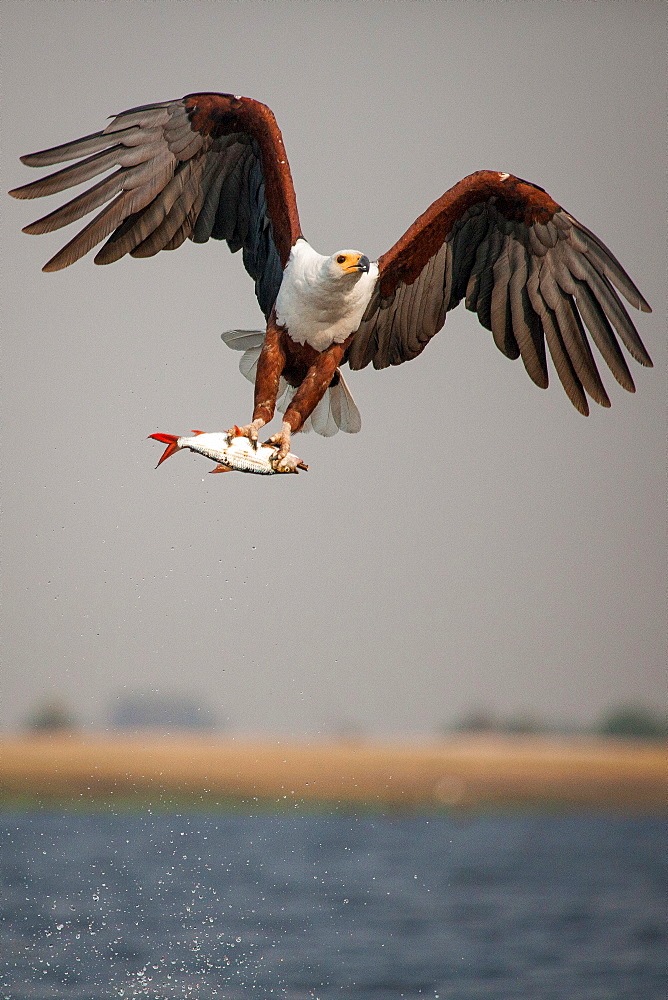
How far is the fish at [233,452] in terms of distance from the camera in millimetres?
5402

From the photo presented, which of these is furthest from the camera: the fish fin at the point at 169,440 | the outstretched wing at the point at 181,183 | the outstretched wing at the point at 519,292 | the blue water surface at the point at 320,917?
the blue water surface at the point at 320,917

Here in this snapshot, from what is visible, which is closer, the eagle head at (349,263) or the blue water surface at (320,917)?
the eagle head at (349,263)

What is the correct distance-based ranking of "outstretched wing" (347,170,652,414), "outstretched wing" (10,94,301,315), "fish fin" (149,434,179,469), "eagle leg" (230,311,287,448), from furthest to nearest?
1. "outstretched wing" (347,170,652,414)
2. "outstretched wing" (10,94,301,315)
3. "eagle leg" (230,311,287,448)
4. "fish fin" (149,434,179,469)

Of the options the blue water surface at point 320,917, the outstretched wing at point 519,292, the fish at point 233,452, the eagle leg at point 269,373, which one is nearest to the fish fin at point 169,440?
the fish at point 233,452

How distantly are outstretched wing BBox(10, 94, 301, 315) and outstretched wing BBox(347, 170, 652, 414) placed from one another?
2.41 ft

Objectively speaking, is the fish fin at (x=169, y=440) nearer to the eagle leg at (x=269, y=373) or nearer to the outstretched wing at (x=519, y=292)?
the eagle leg at (x=269, y=373)

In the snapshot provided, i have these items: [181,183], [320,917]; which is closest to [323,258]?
[181,183]

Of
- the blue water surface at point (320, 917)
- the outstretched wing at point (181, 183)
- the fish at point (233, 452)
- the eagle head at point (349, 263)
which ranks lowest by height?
the blue water surface at point (320, 917)

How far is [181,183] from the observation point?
6.73 m

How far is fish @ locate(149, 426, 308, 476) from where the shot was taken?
17.7ft

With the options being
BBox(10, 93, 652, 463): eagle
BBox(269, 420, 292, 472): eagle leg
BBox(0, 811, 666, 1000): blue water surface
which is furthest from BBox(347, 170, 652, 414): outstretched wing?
BBox(0, 811, 666, 1000): blue water surface

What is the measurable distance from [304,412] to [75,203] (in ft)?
5.45

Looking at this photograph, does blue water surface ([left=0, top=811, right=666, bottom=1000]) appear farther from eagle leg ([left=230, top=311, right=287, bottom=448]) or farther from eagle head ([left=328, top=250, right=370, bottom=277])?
eagle head ([left=328, top=250, right=370, bottom=277])

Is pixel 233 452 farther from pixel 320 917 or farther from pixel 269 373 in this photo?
pixel 320 917
